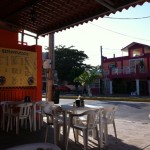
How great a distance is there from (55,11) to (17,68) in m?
3.13

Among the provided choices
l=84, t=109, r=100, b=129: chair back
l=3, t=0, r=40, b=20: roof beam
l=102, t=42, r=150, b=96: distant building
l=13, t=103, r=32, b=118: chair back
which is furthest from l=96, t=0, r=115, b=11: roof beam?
l=102, t=42, r=150, b=96: distant building

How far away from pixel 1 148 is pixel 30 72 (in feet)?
15.7

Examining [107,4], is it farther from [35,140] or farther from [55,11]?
[35,140]

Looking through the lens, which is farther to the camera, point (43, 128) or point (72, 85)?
point (72, 85)

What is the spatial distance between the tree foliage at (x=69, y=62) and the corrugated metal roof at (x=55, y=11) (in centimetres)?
3454

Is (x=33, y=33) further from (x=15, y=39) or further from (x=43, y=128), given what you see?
(x=43, y=128)

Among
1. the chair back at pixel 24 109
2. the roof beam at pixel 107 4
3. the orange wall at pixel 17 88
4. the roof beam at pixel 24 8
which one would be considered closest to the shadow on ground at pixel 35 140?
the chair back at pixel 24 109

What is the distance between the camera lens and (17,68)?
32.0ft

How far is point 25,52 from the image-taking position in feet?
33.0

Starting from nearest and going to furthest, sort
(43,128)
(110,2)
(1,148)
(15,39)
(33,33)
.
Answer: (1,148) → (110,2) → (43,128) → (33,33) → (15,39)

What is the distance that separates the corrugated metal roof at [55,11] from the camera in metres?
6.57

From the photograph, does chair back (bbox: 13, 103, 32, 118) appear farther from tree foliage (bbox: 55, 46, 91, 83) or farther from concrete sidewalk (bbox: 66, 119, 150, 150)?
tree foliage (bbox: 55, 46, 91, 83)

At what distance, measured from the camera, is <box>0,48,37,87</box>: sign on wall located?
30.6ft

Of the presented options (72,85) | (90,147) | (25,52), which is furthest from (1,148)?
(72,85)
